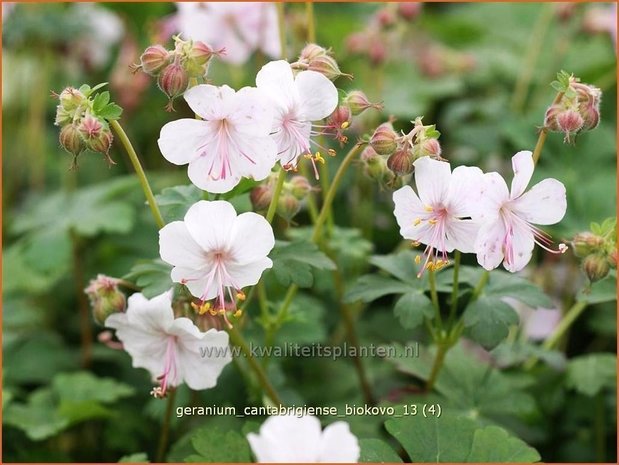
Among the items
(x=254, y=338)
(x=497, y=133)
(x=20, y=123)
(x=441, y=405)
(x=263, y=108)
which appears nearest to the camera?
(x=263, y=108)

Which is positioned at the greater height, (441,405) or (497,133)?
(497,133)

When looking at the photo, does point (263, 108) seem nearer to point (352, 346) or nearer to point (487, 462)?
point (487, 462)

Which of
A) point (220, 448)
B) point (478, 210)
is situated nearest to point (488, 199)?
point (478, 210)

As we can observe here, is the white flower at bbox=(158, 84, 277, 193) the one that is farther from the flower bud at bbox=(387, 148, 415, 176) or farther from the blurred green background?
the blurred green background

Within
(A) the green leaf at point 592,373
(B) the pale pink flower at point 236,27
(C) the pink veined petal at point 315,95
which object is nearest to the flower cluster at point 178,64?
(C) the pink veined petal at point 315,95

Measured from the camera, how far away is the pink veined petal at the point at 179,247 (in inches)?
45.8

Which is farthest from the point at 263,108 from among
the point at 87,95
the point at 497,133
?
the point at 497,133

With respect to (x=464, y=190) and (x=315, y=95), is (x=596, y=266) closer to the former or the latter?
(x=464, y=190)

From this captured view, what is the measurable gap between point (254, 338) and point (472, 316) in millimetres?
503

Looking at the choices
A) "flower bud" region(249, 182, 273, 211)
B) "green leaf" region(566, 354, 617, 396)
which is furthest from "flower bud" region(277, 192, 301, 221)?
"green leaf" region(566, 354, 617, 396)

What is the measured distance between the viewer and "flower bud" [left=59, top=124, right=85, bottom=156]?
117 centimetres

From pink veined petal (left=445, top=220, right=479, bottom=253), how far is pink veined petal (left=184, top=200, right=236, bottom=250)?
12.1 inches

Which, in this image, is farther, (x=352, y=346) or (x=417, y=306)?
(x=352, y=346)

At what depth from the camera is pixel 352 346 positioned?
177cm
